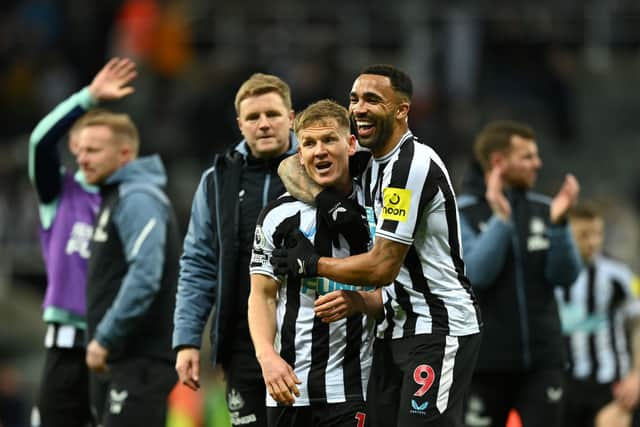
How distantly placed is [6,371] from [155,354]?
827 centimetres

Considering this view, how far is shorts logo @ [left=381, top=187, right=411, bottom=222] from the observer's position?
5.50 metres

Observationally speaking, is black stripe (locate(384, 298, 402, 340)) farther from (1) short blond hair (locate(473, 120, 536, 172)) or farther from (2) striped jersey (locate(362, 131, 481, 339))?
(1) short blond hair (locate(473, 120, 536, 172))

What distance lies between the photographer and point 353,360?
19.0ft

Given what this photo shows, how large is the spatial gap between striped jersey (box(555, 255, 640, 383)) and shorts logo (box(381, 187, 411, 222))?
13.7 feet

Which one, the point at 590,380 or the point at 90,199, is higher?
the point at 90,199

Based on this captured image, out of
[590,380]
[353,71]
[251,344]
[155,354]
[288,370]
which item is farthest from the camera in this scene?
[353,71]

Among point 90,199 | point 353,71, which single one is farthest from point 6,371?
point 90,199

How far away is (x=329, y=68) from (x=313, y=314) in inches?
429

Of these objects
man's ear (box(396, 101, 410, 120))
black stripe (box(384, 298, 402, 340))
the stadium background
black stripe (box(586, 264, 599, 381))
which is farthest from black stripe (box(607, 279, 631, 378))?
the stadium background

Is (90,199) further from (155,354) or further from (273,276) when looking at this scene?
(273,276)

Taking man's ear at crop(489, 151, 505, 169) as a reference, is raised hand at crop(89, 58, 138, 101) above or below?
above

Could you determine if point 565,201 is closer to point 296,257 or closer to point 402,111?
point 402,111

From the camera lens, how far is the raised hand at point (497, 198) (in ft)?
25.4

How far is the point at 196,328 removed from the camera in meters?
6.56
